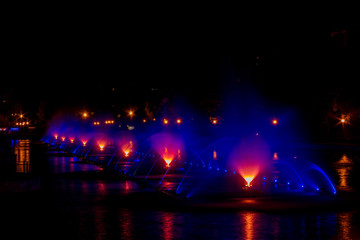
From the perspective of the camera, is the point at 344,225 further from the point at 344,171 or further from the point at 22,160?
the point at 22,160

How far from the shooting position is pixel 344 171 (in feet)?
79.2

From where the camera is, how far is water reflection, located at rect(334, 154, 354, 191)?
1894 cm

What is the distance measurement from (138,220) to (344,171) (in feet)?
44.8

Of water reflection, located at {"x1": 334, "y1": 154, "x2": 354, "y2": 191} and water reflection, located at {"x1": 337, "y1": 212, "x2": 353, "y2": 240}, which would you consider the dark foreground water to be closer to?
water reflection, located at {"x1": 337, "y1": 212, "x2": 353, "y2": 240}

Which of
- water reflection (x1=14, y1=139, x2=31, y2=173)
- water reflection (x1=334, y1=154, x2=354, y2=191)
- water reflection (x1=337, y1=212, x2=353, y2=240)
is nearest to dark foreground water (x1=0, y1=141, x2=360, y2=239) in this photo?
water reflection (x1=337, y1=212, x2=353, y2=240)

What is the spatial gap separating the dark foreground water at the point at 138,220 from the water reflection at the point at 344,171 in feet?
2.94

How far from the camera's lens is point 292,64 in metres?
53.9

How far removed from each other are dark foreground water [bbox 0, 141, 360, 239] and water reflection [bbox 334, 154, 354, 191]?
896 mm

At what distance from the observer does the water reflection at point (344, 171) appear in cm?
1894

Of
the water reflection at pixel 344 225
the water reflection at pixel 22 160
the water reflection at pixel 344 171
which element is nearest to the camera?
the water reflection at pixel 344 225

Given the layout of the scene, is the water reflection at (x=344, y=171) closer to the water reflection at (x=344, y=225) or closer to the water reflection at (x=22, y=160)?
the water reflection at (x=344, y=225)

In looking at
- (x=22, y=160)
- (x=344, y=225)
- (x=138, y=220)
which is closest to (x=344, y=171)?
(x=344, y=225)

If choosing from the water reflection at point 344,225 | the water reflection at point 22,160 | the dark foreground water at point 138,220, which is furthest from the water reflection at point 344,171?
the water reflection at point 22,160

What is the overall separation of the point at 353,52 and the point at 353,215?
Answer: 41.8 meters
